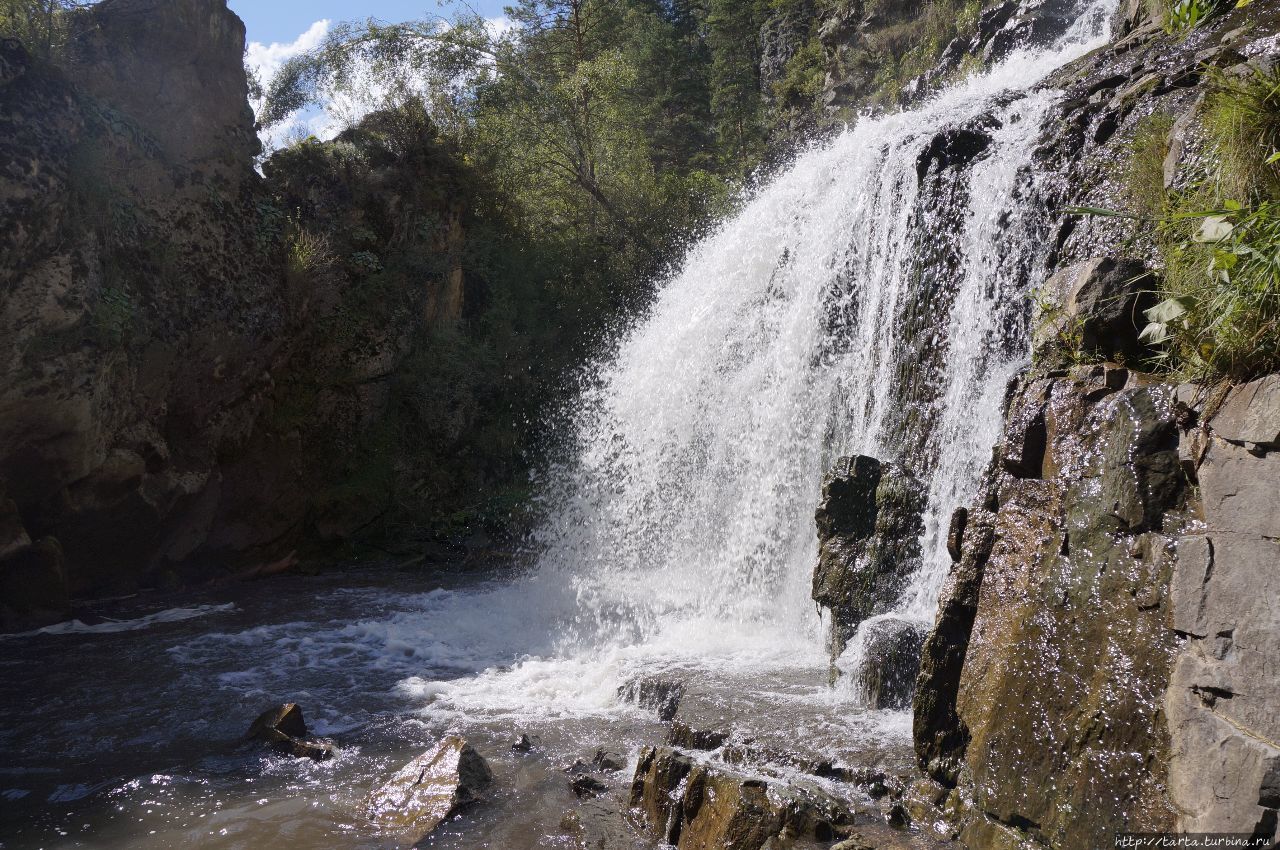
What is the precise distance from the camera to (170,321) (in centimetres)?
953

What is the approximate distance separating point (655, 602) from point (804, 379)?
2617mm

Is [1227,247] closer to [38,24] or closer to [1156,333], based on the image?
[1156,333]

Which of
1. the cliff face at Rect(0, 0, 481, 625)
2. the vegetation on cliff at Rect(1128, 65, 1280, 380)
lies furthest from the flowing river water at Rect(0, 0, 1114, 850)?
the vegetation on cliff at Rect(1128, 65, 1280, 380)

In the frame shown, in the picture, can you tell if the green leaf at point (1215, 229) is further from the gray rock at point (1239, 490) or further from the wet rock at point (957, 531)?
the wet rock at point (957, 531)

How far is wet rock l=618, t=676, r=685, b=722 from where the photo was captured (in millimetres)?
5527

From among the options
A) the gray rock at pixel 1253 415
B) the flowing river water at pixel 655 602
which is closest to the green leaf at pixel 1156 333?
the gray rock at pixel 1253 415

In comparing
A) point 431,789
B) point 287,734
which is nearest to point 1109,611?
point 431,789

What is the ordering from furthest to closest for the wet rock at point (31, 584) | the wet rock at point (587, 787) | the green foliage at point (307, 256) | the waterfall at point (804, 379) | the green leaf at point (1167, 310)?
the green foliage at point (307, 256) < the wet rock at point (31, 584) < the waterfall at point (804, 379) < the wet rock at point (587, 787) < the green leaf at point (1167, 310)

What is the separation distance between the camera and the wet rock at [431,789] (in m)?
4.31

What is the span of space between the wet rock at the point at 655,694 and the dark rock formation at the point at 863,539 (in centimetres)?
127

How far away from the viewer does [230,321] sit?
10211 mm

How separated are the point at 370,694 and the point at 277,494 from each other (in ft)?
17.5

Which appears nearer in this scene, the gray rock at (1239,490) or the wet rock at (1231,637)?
the wet rock at (1231,637)

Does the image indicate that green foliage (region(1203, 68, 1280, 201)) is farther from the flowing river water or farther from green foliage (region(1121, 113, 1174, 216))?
the flowing river water
